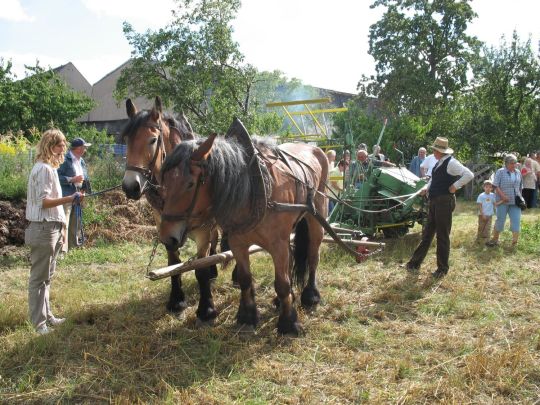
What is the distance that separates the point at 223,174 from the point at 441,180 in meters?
3.60

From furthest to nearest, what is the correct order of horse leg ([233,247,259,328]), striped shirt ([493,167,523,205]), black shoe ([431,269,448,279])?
1. striped shirt ([493,167,523,205])
2. black shoe ([431,269,448,279])
3. horse leg ([233,247,259,328])

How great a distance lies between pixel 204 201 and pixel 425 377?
1954 millimetres

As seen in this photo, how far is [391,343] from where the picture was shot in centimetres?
366

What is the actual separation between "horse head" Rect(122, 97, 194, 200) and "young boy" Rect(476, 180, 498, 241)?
5.97m

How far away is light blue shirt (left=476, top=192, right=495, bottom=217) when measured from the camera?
774cm

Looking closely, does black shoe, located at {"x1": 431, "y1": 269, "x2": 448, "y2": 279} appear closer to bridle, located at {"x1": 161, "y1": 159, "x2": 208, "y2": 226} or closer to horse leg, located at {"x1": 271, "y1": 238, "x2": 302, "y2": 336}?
horse leg, located at {"x1": 271, "y1": 238, "x2": 302, "y2": 336}

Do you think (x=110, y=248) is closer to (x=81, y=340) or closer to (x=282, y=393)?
(x=81, y=340)

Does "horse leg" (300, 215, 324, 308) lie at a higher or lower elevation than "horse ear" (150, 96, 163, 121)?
lower

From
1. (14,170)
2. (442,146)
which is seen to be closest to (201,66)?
Answer: (14,170)

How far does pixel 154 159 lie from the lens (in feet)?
12.6

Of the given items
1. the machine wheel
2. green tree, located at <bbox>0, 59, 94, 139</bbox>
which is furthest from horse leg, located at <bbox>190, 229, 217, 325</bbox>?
green tree, located at <bbox>0, 59, 94, 139</bbox>

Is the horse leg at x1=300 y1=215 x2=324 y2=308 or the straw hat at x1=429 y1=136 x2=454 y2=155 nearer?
the horse leg at x1=300 y1=215 x2=324 y2=308

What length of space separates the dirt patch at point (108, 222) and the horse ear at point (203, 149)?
16.7 ft

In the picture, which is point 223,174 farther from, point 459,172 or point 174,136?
point 459,172
